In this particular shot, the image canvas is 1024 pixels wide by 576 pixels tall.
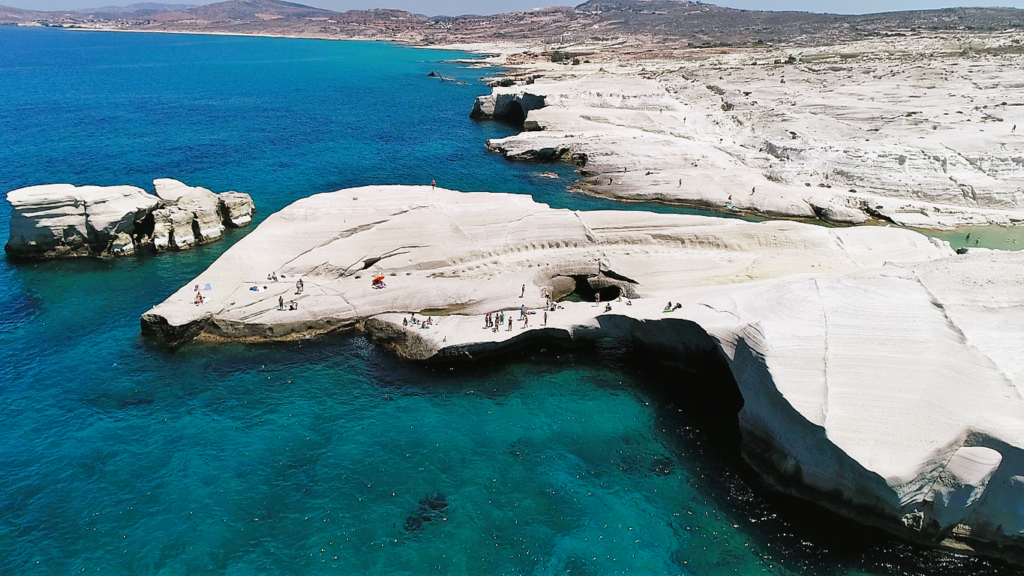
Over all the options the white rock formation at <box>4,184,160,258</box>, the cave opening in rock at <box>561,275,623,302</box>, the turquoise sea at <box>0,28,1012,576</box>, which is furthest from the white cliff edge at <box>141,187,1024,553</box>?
the white rock formation at <box>4,184,160,258</box>

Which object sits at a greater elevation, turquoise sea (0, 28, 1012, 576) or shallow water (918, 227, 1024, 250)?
shallow water (918, 227, 1024, 250)

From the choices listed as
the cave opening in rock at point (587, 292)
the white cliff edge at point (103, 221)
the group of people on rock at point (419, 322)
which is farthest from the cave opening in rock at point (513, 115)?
the group of people on rock at point (419, 322)

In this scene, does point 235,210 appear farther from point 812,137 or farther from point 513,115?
point 812,137

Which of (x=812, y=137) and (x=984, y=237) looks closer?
(x=984, y=237)

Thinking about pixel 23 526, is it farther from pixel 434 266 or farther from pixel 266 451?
pixel 434 266

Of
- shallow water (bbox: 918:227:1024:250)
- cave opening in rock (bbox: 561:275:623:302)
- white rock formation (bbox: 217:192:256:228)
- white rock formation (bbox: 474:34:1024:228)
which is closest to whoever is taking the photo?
cave opening in rock (bbox: 561:275:623:302)

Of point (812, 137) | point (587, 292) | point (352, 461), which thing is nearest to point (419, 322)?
point (352, 461)

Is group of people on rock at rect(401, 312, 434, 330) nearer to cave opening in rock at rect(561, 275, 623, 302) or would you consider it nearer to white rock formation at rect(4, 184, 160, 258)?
cave opening in rock at rect(561, 275, 623, 302)
